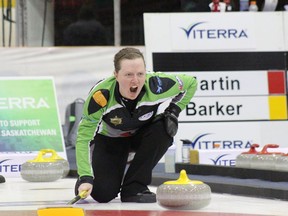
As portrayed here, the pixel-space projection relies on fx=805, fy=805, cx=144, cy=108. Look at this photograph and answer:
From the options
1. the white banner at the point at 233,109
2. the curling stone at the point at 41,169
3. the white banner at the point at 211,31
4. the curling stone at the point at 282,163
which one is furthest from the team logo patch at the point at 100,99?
the white banner at the point at 211,31

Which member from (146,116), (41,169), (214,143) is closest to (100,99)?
(146,116)

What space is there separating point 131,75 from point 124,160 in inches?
27.0

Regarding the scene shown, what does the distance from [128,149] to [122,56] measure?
2.25 feet

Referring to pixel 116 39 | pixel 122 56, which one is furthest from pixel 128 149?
pixel 116 39

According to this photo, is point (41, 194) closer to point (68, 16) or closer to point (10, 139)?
point (10, 139)

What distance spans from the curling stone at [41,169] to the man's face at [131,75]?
7.07ft

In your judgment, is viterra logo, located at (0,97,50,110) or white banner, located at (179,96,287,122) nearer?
viterra logo, located at (0,97,50,110)

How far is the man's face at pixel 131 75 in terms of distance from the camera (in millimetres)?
4012

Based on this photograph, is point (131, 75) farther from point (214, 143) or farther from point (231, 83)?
point (231, 83)

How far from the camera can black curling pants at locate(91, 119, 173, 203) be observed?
4395 millimetres

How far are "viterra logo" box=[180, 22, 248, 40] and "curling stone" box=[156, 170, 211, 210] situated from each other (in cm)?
364

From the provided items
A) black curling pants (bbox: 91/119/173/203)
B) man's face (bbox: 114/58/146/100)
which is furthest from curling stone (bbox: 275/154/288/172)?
man's face (bbox: 114/58/146/100)

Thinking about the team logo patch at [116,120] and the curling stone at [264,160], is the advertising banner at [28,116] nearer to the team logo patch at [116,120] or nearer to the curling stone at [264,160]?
the curling stone at [264,160]

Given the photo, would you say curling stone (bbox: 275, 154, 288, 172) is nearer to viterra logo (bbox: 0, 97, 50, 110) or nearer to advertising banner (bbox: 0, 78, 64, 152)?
advertising banner (bbox: 0, 78, 64, 152)
